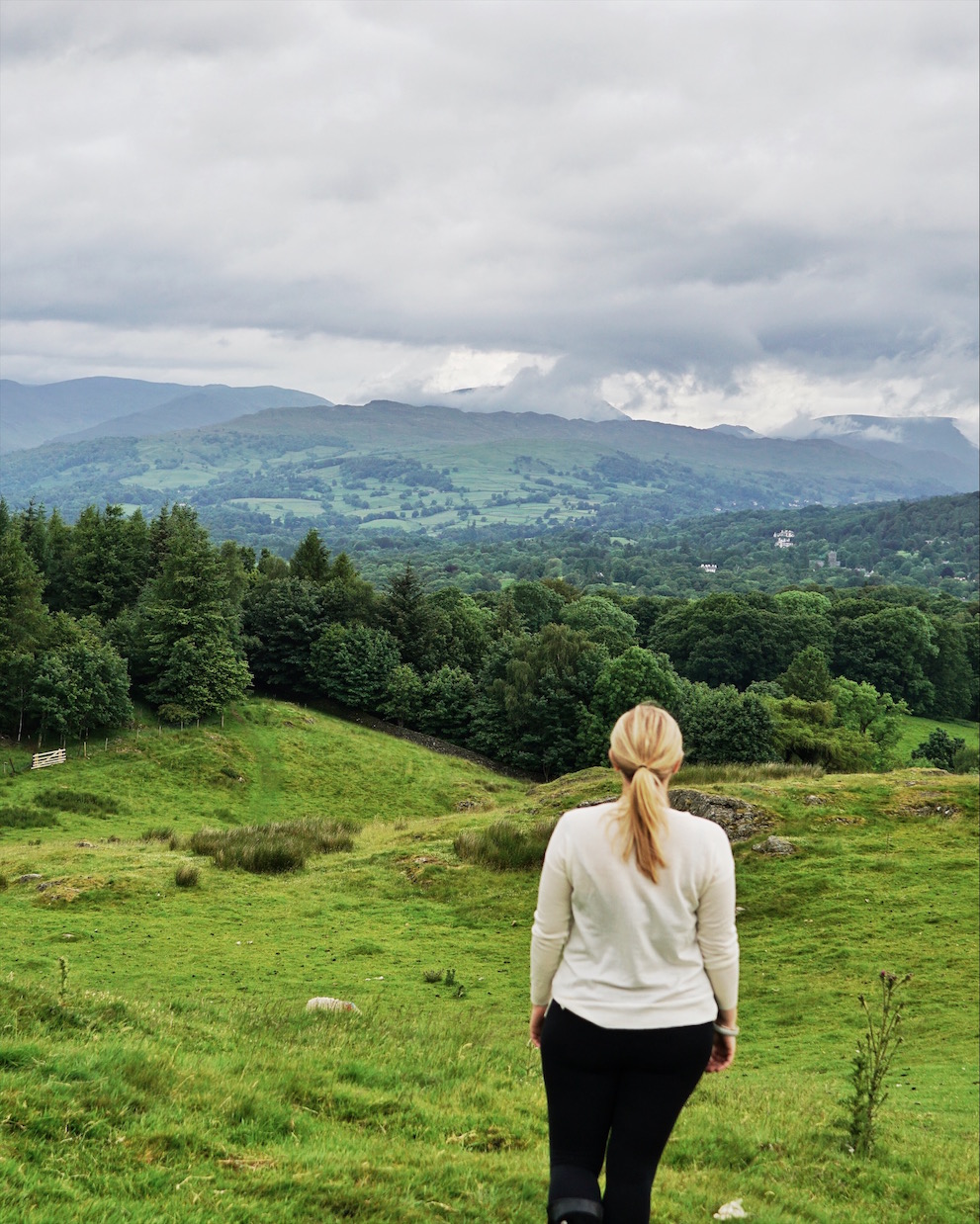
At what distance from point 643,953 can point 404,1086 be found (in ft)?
19.9

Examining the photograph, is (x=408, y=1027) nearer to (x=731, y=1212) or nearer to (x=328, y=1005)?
(x=328, y=1005)

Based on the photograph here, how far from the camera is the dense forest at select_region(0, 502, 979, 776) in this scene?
190 ft

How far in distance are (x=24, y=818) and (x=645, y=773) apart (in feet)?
133

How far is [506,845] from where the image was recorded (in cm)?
2708

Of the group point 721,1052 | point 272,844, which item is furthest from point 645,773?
point 272,844

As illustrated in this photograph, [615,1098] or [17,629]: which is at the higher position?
[615,1098]

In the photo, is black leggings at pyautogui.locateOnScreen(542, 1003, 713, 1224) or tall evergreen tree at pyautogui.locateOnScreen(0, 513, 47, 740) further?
tall evergreen tree at pyautogui.locateOnScreen(0, 513, 47, 740)

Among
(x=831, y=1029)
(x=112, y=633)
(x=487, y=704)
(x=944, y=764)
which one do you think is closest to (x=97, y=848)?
(x=831, y=1029)

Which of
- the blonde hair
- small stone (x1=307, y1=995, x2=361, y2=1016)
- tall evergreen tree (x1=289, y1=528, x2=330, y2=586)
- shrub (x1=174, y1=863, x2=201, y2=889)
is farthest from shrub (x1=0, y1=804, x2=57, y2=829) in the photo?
tall evergreen tree (x1=289, y1=528, x2=330, y2=586)

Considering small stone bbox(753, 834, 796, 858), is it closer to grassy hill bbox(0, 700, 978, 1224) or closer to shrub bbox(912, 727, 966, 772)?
grassy hill bbox(0, 700, 978, 1224)

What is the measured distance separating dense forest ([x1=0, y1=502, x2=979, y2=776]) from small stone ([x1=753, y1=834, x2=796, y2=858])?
33.8 metres

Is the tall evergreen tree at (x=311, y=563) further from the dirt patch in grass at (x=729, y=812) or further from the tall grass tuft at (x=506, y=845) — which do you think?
the dirt patch in grass at (x=729, y=812)

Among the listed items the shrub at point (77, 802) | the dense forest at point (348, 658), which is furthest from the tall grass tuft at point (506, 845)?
the dense forest at point (348, 658)

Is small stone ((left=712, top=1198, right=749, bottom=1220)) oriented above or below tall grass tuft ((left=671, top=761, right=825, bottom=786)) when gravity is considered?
above
